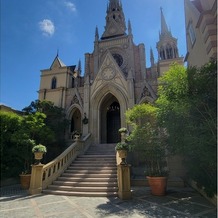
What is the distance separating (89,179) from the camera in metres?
9.26

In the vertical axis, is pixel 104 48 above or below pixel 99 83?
above

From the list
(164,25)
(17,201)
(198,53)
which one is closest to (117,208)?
(17,201)

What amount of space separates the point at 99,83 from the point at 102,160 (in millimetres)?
10256

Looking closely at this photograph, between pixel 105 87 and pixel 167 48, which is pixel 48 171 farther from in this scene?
pixel 167 48

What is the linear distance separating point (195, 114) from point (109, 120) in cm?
1550

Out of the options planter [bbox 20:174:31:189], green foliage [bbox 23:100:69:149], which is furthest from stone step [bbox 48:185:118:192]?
green foliage [bbox 23:100:69:149]

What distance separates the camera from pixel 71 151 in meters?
12.3

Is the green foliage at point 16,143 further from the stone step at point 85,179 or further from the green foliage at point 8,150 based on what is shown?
the stone step at point 85,179

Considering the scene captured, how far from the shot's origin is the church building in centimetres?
1892

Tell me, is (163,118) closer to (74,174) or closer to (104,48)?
(74,174)

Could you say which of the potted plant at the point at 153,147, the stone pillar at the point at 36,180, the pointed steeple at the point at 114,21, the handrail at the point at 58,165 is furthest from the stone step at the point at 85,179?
the pointed steeple at the point at 114,21

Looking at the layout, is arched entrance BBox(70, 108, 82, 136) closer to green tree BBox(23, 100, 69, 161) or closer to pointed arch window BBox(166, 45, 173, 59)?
green tree BBox(23, 100, 69, 161)

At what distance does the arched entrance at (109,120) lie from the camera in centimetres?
2031

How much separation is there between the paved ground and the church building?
445 inches
